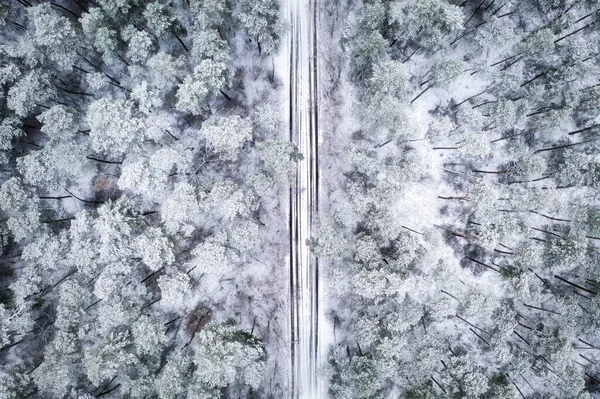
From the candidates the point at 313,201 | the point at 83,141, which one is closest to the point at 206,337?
the point at 313,201

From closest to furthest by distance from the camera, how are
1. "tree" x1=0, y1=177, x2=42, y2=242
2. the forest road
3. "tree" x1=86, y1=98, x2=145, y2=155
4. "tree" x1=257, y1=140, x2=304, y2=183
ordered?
"tree" x1=86, y1=98, x2=145, y2=155
"tree" x1=0, y1=177, x2=42, y2=242
"tree" x1=257, y1=140, x2=304, y2=183
the forest road

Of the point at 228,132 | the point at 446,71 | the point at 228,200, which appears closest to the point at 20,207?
the point at 228,200

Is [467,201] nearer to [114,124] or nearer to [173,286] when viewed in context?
[173,286]

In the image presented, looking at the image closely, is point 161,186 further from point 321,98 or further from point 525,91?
point 525,91

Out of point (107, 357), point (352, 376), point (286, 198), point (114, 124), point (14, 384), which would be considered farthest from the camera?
point (286, 198)

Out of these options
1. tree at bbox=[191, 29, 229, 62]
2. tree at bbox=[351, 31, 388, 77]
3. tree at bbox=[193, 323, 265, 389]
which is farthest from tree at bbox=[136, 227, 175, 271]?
tree at bbox=[351, 31, 388, 77]

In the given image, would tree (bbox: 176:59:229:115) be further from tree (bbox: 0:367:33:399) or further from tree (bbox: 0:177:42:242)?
tree (bbox: 0:367:33:399)
